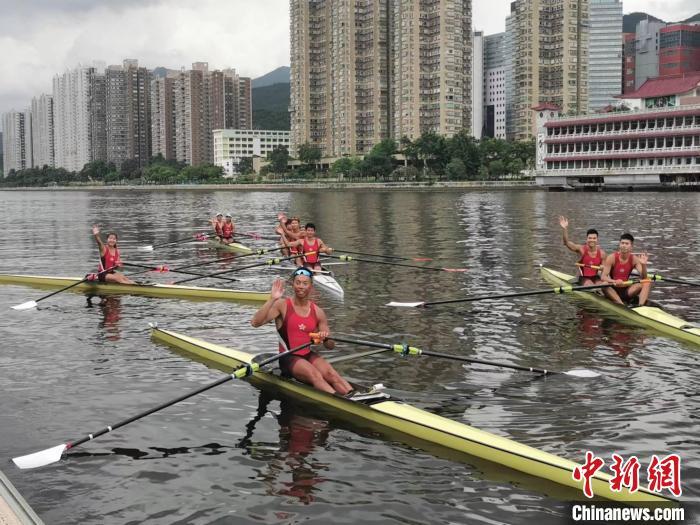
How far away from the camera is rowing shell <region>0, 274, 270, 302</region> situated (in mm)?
21469

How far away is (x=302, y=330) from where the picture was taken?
11609mm

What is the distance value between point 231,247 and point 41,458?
2624 centimetres

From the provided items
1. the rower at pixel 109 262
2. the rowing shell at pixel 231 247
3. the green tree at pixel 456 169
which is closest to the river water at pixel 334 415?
the rower at pixel 109 262

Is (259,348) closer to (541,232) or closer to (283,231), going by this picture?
(283,231)

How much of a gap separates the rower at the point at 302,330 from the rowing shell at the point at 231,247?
71.5ft

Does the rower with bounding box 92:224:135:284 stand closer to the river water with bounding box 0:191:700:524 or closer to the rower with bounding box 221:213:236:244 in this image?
the river water with bounding box 0:191:700:524

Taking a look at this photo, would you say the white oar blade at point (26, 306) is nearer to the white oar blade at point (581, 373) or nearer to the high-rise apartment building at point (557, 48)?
the white oar blade at point (581, 373)

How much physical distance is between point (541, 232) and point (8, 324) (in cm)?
3322

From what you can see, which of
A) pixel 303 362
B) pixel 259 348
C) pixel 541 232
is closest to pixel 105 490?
pixel 303 362

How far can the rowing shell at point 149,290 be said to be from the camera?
845 inches

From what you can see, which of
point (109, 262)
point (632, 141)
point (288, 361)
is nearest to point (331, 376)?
point (288, 361)

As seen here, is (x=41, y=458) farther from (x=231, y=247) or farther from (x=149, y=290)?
(x=231, y=247)

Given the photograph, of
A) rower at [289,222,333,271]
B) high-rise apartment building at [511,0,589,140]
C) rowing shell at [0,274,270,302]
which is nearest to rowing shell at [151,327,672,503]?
rowing shell at [0,274,270,302]

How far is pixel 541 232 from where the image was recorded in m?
45.2
